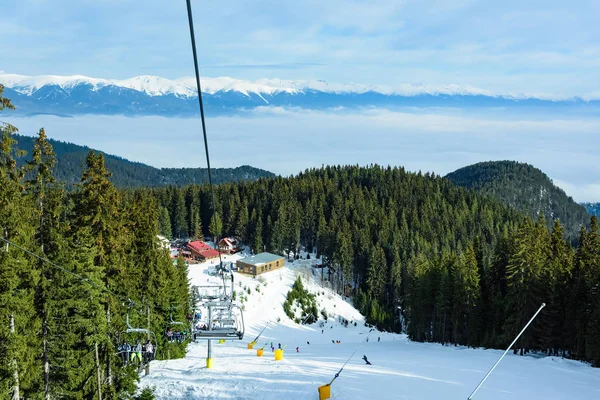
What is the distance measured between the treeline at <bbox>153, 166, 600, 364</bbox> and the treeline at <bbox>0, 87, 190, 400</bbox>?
34.7m

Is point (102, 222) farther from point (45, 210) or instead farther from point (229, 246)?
point (229, 246)

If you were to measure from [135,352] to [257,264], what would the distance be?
196 ft

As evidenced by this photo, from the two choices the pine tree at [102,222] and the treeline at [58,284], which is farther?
the pine tree at [102,222]

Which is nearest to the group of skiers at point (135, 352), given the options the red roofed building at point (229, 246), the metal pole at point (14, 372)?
the metal pole at point (14, 372)

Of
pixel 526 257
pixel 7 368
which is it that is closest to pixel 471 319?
pixel 526 257

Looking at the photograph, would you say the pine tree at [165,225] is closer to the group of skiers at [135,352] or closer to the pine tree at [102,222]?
the group of skiers at [135,352]

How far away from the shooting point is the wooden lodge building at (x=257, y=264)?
85688mm

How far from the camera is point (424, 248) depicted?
116 m

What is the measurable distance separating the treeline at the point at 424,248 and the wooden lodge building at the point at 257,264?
14.6 metres

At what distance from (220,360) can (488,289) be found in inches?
1359

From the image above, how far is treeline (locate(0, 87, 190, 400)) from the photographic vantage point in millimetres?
17203

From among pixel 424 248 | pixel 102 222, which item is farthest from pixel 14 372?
pixel 424 248

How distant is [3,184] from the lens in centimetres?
1683

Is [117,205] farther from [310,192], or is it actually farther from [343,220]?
[310,192]
